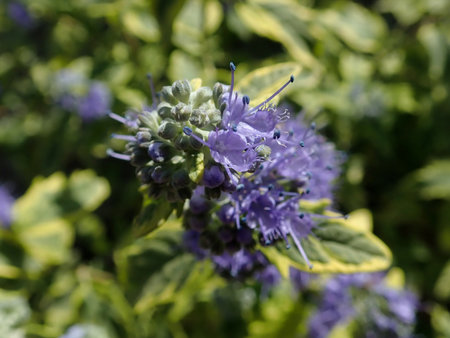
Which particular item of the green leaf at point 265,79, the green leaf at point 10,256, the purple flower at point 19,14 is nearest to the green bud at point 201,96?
the green leaf at point 265,79

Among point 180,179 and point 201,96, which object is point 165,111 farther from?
point 180,179

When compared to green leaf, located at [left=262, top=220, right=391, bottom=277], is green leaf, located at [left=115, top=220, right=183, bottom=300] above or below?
below

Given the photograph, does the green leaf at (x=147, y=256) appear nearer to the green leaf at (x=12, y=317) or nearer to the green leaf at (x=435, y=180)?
the green leaf at (x=12, y=317)

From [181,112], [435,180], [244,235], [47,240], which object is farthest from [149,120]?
[435,180]

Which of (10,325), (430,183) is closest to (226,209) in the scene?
(10,325)

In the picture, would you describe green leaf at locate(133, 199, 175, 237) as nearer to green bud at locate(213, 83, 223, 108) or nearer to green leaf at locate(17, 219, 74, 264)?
green bud at locate(213, 83, 223, 108)

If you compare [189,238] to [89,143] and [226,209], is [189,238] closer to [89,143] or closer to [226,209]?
[226,209]

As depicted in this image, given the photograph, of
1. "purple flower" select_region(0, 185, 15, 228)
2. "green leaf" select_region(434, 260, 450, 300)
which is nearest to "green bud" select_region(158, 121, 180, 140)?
"purple flower" select_region(0, 185, 15, 228)

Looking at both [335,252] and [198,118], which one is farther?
[335,252]
